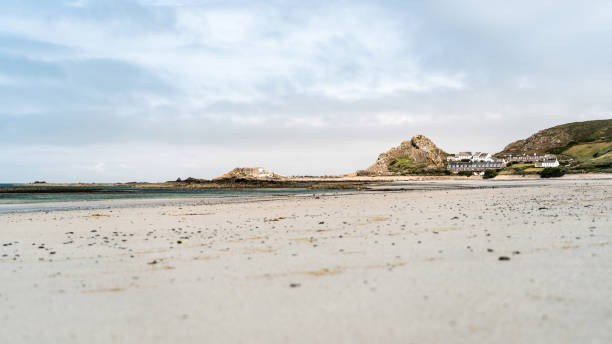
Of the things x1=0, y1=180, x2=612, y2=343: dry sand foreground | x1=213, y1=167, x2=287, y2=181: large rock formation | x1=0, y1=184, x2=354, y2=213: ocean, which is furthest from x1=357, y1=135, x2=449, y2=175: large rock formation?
x1=0, y1=180, x2=612, y2=343: dry sand foreground

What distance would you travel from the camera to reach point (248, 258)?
25.6ft

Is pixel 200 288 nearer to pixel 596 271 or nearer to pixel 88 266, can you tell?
pixel 88 266

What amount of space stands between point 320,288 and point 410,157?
193147 mm

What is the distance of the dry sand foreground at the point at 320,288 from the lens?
4.21 meters

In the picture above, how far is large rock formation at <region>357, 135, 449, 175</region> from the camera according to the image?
17959 centimetres

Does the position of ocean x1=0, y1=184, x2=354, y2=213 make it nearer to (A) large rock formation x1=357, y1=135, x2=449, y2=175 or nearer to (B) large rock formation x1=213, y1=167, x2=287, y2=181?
(B) large rock formation x1=213, y1=167, x2=287, y2=181

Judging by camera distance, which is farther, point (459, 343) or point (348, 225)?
point (348, 225)

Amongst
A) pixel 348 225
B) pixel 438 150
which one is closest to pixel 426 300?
pixel 348 225

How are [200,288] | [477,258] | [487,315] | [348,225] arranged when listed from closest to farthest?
1. [487,315]
2. [200,288]
3. [477,258]
4. [348,225]

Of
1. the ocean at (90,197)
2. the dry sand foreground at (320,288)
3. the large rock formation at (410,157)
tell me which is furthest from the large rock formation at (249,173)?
the dry sand foreground at (320,288)

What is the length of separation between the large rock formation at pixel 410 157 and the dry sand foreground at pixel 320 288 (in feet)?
556

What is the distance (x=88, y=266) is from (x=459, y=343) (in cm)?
725

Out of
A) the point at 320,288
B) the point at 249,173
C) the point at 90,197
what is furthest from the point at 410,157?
the point at 320,288

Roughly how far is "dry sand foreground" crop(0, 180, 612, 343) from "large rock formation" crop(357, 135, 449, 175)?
170m
